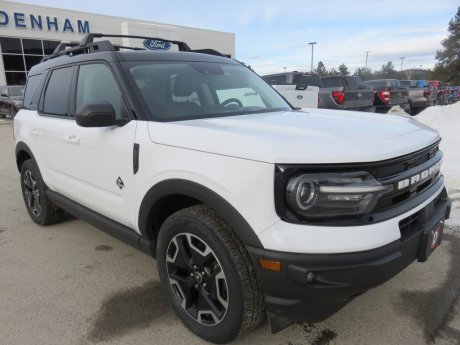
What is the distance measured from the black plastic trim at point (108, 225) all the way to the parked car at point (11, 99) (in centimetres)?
1598

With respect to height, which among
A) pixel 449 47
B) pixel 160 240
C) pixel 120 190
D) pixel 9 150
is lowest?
pixel 9 150

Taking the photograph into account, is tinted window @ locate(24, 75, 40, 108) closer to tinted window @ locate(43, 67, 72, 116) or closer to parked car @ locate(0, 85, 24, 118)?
tinted window @ locate(43, 67, 72, 116)

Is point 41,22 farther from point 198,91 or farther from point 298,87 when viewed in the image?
point 198,91

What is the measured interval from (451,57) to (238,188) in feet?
197

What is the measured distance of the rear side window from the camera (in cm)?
450

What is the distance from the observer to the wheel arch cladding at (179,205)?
2.03 m

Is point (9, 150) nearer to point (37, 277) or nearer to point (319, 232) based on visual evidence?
point (37, 277)

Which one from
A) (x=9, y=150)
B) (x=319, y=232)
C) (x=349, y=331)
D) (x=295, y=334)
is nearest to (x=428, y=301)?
(x=349, y=331)

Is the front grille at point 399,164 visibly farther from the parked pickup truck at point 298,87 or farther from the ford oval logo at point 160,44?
the parked pickup truck at point 298,87

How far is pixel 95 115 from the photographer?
2598 millimetres

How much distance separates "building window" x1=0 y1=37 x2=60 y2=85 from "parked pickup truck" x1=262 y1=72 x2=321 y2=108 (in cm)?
2000

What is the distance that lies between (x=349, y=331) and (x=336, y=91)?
29.4 ft

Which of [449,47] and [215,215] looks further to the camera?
[449,47]

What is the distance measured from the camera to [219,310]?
2373 millimetres
